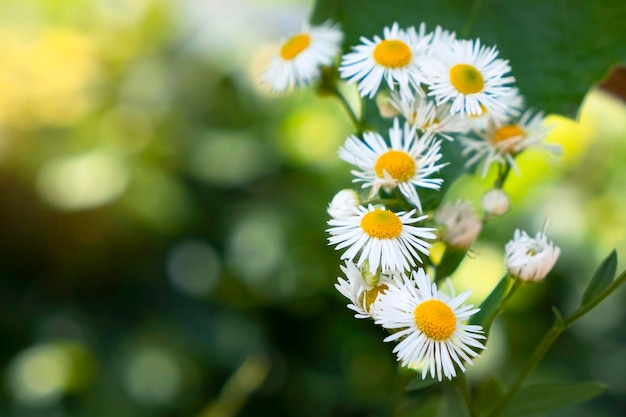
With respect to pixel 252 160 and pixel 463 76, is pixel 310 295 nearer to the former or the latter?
pixel 252 160

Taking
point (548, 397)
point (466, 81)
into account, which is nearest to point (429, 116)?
point (466, 81)

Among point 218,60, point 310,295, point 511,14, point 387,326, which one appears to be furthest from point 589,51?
point 218,60

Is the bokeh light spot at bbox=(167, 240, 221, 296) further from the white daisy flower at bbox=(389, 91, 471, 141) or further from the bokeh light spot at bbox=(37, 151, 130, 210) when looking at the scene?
the white daisy flower at bbox=(389, 91, 471, 141)

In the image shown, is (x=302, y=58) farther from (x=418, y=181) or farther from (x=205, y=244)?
(x=205, y=244)

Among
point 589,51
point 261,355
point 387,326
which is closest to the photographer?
point 387,326

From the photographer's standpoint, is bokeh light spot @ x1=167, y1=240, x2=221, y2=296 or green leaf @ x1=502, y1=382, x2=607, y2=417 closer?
green leaf @ x1=502, y1=382, x2=607, y2=417

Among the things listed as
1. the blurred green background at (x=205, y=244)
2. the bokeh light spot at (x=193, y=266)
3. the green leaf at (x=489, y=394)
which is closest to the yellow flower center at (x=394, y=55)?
the green leaf at (x=489, y=394)

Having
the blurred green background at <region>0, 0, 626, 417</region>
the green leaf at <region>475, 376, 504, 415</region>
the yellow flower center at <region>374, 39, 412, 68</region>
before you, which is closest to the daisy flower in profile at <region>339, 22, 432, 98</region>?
the yellow flower center at <region>374, 39, 412, 68</region>
